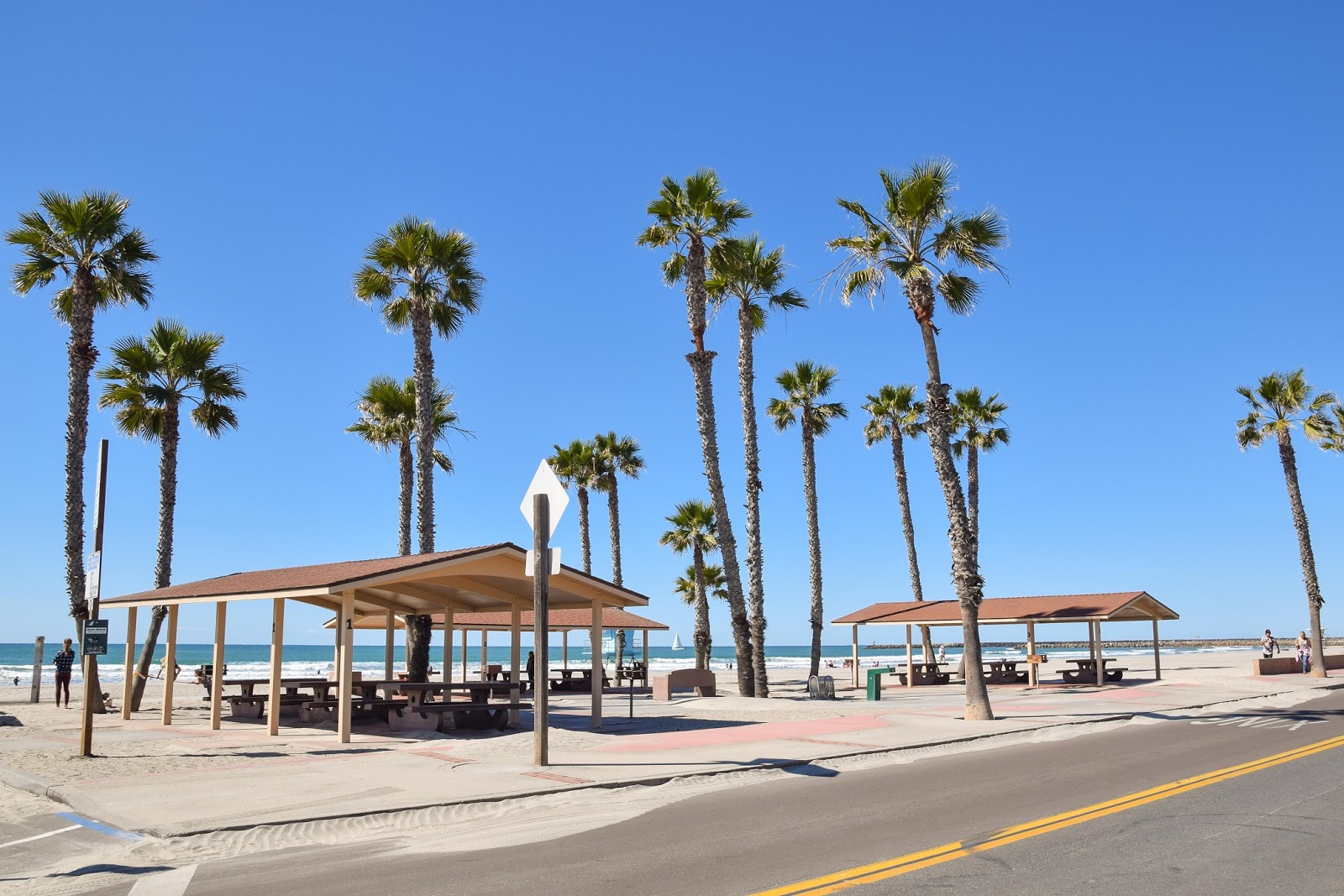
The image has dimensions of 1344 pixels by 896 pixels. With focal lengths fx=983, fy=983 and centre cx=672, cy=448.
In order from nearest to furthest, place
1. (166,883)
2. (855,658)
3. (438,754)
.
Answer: (166,883) → (438,754) → (855,658)

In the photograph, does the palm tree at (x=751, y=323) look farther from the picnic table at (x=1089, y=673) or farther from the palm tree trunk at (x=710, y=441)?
the picnic table at (x=1089, y=673)

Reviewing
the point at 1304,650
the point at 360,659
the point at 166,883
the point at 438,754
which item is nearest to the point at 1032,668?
the point at 1304,650

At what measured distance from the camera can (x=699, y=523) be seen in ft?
155

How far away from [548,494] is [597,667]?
812cm

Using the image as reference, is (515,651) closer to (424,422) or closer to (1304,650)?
(424,422)

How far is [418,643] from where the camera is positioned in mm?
26672

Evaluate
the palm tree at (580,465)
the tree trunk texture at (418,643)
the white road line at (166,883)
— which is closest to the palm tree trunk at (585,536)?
the palm tree at (580,465)

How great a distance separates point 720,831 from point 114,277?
24.2 meters

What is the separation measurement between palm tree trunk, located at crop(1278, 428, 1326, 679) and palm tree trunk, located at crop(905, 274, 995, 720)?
20009 millimetres

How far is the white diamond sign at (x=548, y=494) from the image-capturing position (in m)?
12.3

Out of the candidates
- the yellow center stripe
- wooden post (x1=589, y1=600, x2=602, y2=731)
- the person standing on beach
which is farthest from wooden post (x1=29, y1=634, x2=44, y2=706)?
the yellow center stripe

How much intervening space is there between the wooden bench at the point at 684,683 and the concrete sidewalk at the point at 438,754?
73.3 inches

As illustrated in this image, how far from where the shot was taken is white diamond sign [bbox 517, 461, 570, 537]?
12.3m

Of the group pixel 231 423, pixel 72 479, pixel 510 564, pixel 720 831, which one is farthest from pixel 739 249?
pixel 720 831
